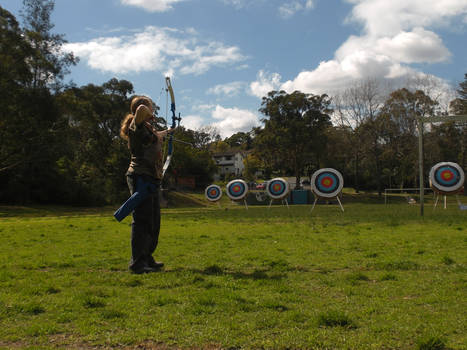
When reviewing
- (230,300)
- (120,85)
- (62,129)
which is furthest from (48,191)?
(230,300)

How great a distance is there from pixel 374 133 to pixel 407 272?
4457 centimetres

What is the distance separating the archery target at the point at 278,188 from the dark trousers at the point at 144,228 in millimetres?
19924

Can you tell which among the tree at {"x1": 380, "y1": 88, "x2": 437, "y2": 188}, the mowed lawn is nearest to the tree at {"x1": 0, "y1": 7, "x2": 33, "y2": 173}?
the mowed lawn

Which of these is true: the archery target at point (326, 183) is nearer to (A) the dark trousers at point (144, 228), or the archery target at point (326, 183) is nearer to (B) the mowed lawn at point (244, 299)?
(B) the mowed lawn at point (244, 299)

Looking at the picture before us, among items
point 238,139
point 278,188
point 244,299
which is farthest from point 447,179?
point 238,139

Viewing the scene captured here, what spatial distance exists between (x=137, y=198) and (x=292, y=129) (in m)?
41.7

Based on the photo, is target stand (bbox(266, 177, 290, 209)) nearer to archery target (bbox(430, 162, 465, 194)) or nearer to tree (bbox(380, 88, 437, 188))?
archery target (bbox(430, 162, 465, 194))

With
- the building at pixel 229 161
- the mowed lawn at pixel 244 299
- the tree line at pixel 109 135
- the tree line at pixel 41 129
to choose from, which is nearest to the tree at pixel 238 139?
the building at pixel 229 161

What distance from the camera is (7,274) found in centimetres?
474

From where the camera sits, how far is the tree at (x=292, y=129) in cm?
4572

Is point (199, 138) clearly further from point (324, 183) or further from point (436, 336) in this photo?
point (436, 336)

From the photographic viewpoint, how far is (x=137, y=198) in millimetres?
4906

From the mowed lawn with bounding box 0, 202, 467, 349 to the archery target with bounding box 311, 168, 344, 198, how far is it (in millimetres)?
12928

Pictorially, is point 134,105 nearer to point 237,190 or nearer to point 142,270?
point 142,270
